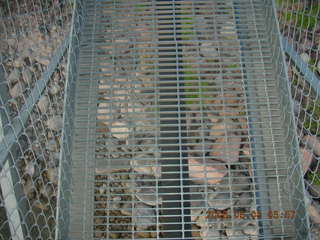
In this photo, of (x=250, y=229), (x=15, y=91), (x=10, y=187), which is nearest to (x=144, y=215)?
(x=250, y=229)

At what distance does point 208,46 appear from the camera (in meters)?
1.44

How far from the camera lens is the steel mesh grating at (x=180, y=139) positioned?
44.8 inches

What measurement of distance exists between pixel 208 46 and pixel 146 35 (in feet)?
0.87

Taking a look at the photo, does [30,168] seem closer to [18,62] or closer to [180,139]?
[18,62]

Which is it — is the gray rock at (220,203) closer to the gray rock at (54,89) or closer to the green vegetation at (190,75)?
the green vegetation at (190,75)

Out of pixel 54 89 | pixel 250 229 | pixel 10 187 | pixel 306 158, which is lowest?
pixel 250 229

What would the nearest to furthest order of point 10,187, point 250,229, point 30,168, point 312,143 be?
point 10,187, point 30,168, point 250,229, point 312,143

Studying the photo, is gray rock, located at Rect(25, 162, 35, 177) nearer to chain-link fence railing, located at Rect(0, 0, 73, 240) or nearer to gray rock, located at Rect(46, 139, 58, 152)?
chain-link fence railing, located at Rect(0, 0, 73, 240)

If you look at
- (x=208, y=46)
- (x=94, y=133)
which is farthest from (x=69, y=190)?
(x=208, y=46)

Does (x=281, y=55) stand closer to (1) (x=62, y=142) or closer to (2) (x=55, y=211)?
(1) (x=62, y=142)

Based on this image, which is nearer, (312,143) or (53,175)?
(53,175)
